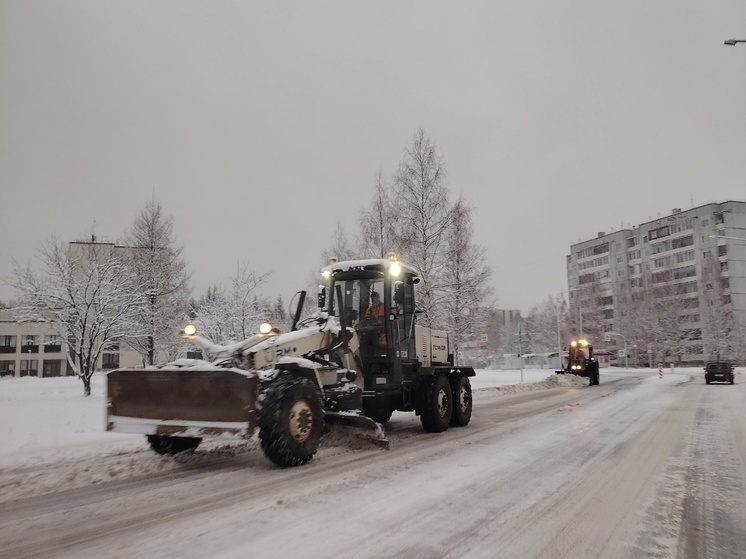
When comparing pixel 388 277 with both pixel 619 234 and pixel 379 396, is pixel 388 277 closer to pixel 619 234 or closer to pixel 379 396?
pixel 379 396

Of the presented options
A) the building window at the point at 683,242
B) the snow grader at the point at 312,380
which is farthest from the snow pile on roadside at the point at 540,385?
the building window at the point at 683,242

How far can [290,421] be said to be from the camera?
19.9ft

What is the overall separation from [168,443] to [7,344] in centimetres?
6772

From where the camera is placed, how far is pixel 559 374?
106 feet

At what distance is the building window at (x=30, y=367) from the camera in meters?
60.9

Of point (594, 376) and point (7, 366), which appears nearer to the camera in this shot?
point (594, 376)

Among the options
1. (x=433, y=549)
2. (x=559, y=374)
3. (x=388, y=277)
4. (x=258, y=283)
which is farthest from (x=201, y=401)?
(x=559, y=374)

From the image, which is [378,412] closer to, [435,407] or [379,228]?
[435,407]

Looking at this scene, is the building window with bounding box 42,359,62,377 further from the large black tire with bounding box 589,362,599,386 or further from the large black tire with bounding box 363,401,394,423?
the large black tire with bounding box 363,401,394,423

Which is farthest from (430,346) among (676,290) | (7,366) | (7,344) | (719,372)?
(676,290)

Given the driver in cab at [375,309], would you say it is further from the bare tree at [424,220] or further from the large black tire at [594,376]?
the large black tire at [594,376]

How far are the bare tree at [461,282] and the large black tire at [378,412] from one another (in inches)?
555

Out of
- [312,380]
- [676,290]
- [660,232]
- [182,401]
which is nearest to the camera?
[182,401]

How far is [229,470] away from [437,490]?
2561mm
